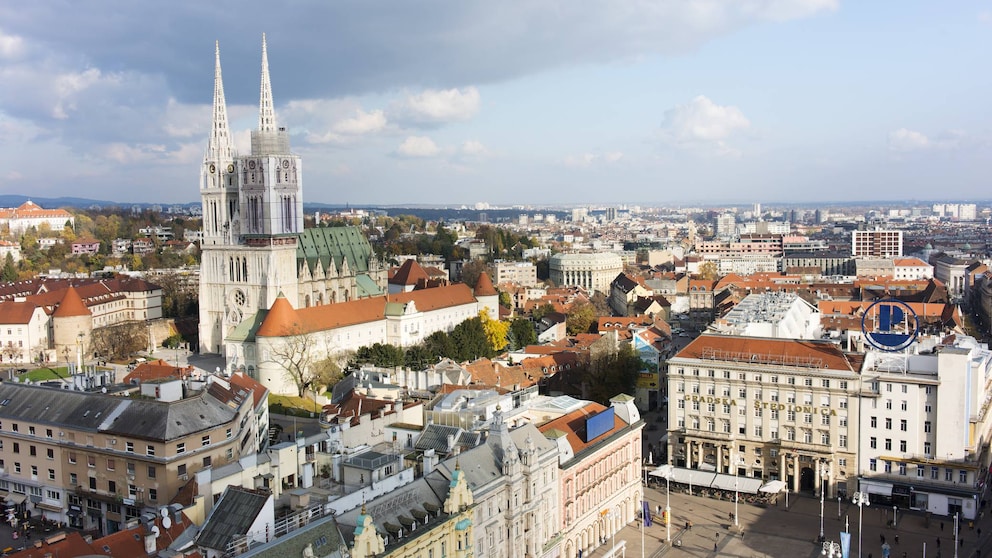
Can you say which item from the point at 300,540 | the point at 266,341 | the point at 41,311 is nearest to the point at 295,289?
the point at 266,341

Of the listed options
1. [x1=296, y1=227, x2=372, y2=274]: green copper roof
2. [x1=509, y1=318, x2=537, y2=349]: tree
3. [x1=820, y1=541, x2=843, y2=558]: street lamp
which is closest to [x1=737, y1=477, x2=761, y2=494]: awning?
[x1=820, y1=541, x2=843, y2=558]: street lamp

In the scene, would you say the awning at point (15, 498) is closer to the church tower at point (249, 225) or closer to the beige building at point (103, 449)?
the beige building at point (103, 449)

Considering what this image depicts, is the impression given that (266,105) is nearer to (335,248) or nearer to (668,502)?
(335,248)

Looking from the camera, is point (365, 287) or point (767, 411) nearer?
point (767, 411)

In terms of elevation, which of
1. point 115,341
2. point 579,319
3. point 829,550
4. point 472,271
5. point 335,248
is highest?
point 335,248

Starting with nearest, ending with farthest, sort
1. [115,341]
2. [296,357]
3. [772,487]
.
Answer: [772,487]
[296,357]
[115,341]

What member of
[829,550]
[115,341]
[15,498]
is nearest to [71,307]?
[115,341]
